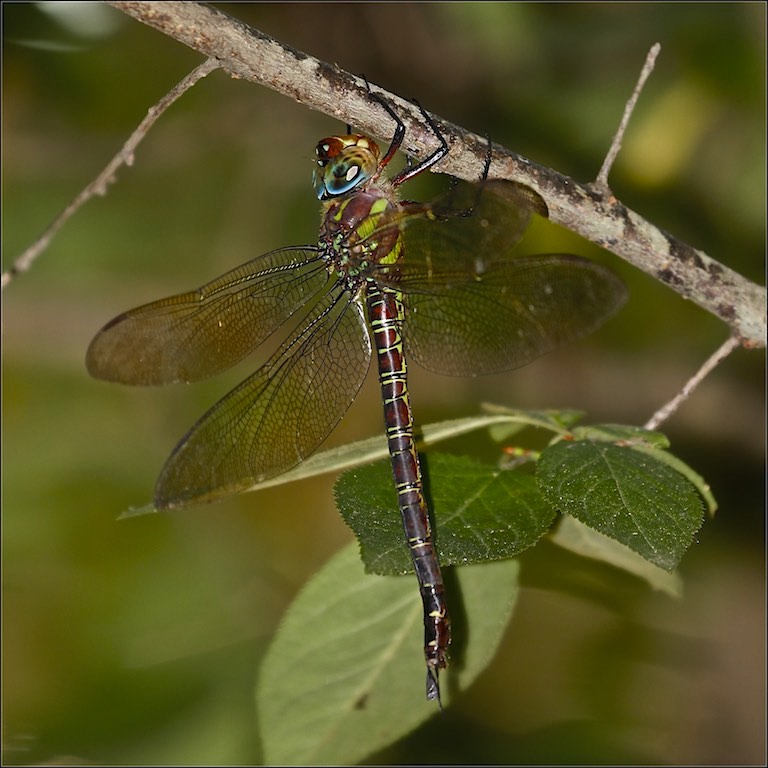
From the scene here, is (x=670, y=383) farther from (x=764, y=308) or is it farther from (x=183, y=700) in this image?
(x=183, y=700)

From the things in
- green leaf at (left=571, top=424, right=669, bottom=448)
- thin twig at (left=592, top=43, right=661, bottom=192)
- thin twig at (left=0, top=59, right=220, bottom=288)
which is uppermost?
thin twig at (left=592, top=43, right=661, bottom=192)

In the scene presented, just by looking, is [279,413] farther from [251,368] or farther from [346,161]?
[251,368]

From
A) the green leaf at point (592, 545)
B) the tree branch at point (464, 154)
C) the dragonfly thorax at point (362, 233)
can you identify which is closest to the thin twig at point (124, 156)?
the tree branch at point (464, 154)

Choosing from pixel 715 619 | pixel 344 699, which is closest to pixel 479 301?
pixel 344 699

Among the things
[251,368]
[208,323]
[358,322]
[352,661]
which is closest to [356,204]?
[358,322]

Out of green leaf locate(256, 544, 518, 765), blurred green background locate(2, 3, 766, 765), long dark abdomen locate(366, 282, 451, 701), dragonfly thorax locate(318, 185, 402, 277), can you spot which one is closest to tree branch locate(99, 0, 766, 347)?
dragonfly thorax locate(318, 185, 402, 277)

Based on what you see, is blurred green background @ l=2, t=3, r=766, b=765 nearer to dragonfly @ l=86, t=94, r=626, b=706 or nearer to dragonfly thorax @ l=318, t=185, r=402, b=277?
dragonfly @ l=86, t=94, r=626, b=706

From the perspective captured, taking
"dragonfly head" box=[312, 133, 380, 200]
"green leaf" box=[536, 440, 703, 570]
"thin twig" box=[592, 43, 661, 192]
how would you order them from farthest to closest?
"dragonfly head" box=[312, 133, 380, 200] → "thin twig" box=[592, 43, 661, 192] → "green leaf" box=[536, 440, 703, 570]

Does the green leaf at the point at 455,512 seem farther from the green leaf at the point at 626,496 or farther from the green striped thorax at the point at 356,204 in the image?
the green striped thorax at the point at 356,204
